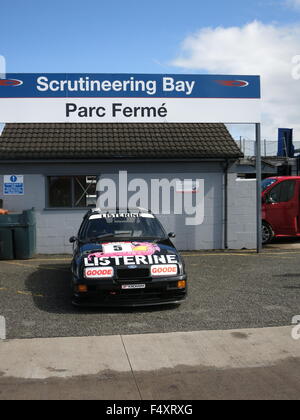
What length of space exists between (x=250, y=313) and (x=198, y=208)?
23.0ft

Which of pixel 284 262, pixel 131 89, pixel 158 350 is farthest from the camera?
pixel 131 89

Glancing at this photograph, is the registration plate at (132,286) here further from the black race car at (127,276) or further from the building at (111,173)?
the building at (111,173)

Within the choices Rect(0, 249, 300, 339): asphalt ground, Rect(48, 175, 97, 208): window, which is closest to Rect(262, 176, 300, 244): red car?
Rect(0, 249, 300, 339): asphalt ground

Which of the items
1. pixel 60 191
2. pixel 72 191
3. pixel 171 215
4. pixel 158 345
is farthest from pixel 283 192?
pixel 158 345

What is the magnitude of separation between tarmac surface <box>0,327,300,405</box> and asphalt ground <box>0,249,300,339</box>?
362mm

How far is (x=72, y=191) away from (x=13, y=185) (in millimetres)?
1632

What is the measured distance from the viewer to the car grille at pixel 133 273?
6.88 m

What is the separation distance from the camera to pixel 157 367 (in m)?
4.86

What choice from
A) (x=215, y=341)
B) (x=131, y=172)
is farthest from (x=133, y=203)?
(x=215, y=341)

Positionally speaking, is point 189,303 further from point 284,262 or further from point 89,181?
point 89,181

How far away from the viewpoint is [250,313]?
6938mm

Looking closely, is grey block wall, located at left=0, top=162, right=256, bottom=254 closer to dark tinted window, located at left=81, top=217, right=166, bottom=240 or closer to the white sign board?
the white sign board

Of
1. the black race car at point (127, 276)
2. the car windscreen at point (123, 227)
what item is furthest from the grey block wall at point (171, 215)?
the black race car at point (127, 276)
